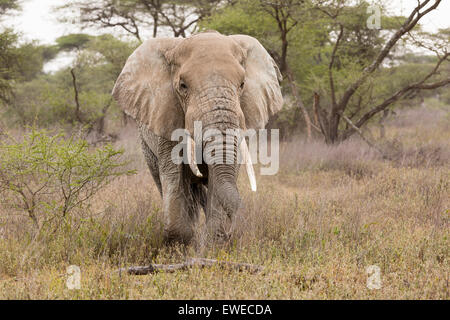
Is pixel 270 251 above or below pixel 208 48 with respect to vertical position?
below

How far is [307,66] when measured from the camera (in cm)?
1438

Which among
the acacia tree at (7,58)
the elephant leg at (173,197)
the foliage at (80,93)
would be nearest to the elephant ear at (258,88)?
the elephant leg at (173,197)

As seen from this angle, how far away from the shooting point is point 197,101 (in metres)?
3.40

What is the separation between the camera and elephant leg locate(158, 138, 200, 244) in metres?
4.15

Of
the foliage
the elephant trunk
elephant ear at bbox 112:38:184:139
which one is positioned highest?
elephant ear at bbox 112:38:184:139

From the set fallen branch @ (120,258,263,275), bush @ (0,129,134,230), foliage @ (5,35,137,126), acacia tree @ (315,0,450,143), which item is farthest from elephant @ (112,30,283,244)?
foliage @ (5,35,137,126)

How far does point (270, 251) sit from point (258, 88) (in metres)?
1.53

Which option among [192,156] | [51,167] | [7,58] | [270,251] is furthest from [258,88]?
[7,58]

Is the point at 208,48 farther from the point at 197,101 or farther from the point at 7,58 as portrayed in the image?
the point at 7,58

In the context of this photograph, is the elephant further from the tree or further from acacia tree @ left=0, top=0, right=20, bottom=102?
acacia tree @ left=0, top=0, right=20, bottom=102

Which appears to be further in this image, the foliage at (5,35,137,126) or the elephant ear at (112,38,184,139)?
the foliage at (5,35,137,126)

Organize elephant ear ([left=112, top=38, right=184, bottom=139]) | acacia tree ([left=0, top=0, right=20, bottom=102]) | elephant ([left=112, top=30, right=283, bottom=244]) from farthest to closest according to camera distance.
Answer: acacia tree ([left=0, top=0, right=20, bottom=102]), elephant ear ([left=112, top=38, right=184, bottom=139]), elephant ([left=112, top=30, right=283, bottom=244])

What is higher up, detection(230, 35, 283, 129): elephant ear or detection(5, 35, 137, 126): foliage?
detection(230, 35, 283, 129): elephant ear
